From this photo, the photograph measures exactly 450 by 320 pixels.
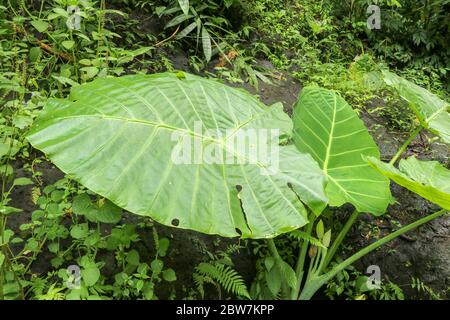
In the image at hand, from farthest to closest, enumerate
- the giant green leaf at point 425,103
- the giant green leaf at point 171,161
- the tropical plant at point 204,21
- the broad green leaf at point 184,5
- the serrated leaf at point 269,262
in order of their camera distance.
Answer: the tropical plant at point 204,21 < the broad green leaf at point 184,5 < the giant green leaf at point 425,103 < the serrated leaf at point 269,262 < the giant green leaf at point 171,161

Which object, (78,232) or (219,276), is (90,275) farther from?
(219,276)

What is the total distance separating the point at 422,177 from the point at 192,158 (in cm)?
101

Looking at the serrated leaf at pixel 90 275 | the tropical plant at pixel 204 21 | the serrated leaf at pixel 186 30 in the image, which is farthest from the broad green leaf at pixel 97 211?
the serrated leaf at pixel 186 30

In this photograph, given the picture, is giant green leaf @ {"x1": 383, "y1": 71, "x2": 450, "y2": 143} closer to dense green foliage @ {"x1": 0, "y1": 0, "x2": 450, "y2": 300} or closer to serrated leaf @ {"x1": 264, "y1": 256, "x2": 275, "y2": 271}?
dense green foliage @ {"x1": 0, "y1": 0, "x2": 450, "y2": 300}

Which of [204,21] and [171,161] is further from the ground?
[171,161]

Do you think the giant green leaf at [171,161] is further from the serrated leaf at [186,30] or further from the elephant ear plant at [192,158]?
the serrated leaf at [186,30]

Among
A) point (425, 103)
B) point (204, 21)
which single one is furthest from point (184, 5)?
point (425, 103)

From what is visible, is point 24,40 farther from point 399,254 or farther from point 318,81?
point 399,254

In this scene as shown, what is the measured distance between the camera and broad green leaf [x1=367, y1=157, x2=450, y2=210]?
1362mm

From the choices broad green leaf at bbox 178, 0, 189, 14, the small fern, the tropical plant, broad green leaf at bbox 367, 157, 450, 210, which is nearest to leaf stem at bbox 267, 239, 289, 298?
the small fern

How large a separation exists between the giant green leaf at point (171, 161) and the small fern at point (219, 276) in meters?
0.46

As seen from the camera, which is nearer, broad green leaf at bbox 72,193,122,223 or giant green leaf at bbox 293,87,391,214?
broad green leaf at bbox 72,193,122,223

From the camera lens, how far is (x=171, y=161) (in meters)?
1.34

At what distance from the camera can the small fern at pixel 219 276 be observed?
66.1 inches
